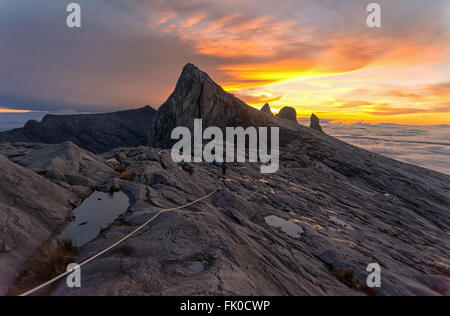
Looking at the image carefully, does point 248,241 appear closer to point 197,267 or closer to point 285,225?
point 197,267

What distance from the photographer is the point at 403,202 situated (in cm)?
3306

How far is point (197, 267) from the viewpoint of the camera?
266 inches

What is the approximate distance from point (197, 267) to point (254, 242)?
12.4 feet

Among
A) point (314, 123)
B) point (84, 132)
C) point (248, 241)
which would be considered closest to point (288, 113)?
point (314, 123)

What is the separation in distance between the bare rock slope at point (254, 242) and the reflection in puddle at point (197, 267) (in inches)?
1.8

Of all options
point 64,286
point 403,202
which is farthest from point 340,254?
point 403,202

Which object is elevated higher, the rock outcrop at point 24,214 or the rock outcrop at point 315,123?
the rock outcrop at point 315,123

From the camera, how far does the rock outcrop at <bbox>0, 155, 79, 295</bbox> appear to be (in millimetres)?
6715

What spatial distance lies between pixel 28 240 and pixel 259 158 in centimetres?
3404

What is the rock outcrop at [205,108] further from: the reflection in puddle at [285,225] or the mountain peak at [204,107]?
the reflection in puddle at [285,225]

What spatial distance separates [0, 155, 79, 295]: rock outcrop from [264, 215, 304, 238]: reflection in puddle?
11867mm

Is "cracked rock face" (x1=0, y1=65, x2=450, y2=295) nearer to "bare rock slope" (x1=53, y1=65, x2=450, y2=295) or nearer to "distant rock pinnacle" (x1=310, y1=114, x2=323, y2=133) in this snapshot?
"bare rock slope" (x1=53, y1=65, x2=450, y2=295)

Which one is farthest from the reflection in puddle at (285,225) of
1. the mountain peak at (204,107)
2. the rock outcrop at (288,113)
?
the rock outcrop at (288,113)

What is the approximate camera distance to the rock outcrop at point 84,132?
13588 centimetres
